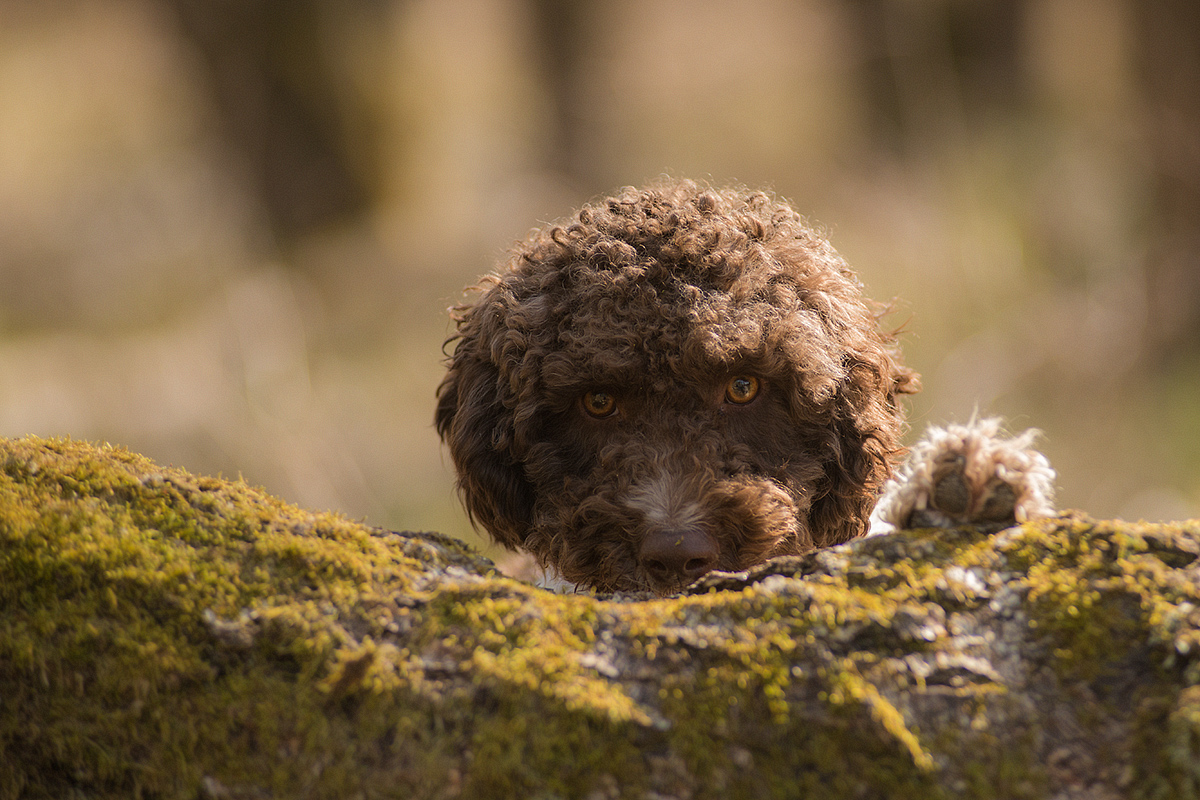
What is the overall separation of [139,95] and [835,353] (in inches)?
506

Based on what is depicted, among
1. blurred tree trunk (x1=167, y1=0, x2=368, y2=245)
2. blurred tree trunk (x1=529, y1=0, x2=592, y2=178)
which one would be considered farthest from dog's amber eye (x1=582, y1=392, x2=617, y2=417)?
blurred tree trunk (x1=529, y1=0, x2=592, y2=178)

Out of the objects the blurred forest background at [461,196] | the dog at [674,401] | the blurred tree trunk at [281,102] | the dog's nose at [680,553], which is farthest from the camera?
the blurred forest background at [461,196]

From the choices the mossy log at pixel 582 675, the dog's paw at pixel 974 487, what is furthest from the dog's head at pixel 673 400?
the mossy log at pixel 582 675

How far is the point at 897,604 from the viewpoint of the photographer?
81.1 inches

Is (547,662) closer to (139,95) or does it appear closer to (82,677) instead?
(82,677)

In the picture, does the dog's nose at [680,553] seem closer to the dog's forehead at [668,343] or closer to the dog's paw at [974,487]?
the dog's forehead at [668,343]

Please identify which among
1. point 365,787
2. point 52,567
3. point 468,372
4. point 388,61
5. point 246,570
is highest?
point 388,61

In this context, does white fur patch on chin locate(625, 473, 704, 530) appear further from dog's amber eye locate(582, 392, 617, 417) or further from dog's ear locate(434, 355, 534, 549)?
dog's ear locate(434, 355, 534, 549)

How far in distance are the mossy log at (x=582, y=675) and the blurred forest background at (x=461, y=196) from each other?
30.0ft

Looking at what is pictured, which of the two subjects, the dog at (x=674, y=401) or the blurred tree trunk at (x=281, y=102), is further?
the blurred tree trunk at (x=281, y=102)

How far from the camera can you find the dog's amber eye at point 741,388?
158 inches

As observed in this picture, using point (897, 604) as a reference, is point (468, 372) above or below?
above

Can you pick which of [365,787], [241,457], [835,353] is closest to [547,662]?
[365,787]

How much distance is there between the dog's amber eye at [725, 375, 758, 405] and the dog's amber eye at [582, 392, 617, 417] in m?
0.49
